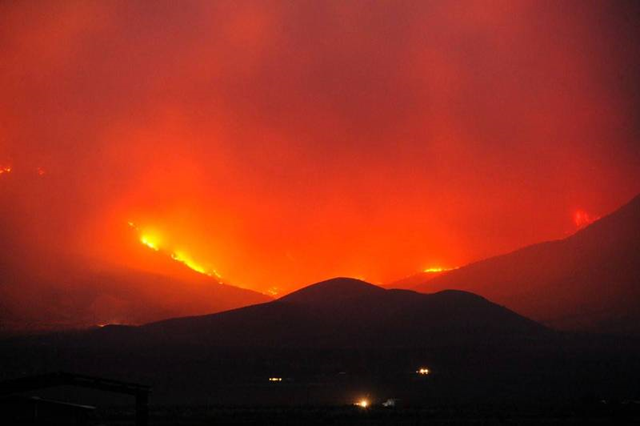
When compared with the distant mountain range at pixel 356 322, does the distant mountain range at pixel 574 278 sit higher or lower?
higher

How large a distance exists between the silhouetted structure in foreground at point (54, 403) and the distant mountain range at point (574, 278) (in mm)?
96630

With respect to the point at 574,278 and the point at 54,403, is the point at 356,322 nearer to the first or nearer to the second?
the point at 574,278

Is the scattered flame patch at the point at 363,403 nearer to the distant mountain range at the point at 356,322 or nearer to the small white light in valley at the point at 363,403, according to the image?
the small white light in valley at the point at 363,403

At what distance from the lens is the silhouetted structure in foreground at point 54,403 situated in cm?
2802

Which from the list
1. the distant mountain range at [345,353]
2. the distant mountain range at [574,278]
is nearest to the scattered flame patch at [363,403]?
the distant mountain range at [345,353]

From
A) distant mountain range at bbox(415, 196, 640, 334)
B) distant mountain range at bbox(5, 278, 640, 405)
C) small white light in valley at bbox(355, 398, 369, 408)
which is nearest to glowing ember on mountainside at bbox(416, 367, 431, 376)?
distant mountain range at bbox(5, 278, 640, 405)

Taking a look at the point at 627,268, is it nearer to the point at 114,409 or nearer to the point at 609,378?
the point at 609,378

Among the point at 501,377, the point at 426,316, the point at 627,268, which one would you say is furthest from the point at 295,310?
the point at 627,268

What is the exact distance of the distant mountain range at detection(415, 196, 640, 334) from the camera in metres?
122

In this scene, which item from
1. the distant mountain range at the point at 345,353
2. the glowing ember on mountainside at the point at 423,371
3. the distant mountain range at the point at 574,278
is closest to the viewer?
the distant mountain range at the point at 345,353

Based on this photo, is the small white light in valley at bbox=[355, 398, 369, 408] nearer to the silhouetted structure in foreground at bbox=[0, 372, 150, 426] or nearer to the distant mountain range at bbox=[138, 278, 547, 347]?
the silhouetted structure in foreground at bbox=[0, 372, 150, 426]

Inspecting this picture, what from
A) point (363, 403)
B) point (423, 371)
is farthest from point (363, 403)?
point (423, 371)

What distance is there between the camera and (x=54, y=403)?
2986cm

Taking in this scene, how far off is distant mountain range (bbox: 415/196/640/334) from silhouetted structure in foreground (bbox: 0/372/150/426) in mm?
96630
